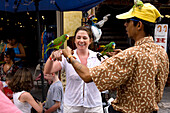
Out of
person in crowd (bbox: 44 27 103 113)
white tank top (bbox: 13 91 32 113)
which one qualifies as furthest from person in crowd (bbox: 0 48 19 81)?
person in crowd (bbox: 44 27 103 113)

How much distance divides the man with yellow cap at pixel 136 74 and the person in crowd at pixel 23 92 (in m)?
1.10

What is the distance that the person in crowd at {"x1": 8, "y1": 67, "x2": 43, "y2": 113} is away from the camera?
2346 millimetres

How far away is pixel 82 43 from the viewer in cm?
244

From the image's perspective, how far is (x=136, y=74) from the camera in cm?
146

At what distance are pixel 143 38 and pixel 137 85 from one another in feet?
1.37

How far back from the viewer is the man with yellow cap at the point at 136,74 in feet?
4.75

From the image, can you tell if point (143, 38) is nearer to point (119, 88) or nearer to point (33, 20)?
point (119, 88)

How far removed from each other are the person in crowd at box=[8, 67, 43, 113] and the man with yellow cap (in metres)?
1.10

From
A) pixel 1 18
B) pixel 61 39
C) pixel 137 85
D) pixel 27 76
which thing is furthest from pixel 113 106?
pixel 1 18

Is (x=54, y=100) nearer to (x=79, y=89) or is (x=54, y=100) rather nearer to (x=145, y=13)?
(x=79, y=89)

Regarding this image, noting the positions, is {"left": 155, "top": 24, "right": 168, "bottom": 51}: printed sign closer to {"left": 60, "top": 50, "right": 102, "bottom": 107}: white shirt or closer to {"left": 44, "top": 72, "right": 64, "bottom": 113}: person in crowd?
{"left": 44, "top": 72, "right": 64, "bottom": 113}: person in crowd

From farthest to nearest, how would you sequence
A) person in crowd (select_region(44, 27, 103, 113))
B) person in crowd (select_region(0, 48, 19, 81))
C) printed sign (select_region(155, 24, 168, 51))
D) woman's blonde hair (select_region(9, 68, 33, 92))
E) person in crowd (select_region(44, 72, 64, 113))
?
printed sign (select_region(155, 24, 168, 51)) → person in crowd (select_region(0, 48, 19, 81)) → person in crowd (select_region(44, 72, 64, 113)) → woman's blonde hair (select_region(9, 68, 33, 92)) → person in crowd (select_region(44, 27, 103, 113))

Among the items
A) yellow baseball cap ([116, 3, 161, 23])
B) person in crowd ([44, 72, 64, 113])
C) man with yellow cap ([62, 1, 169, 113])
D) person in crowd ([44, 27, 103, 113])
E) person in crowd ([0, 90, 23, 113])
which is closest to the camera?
person in crowd ([0, 90, 23, 113])

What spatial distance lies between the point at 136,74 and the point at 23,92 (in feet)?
5.10
